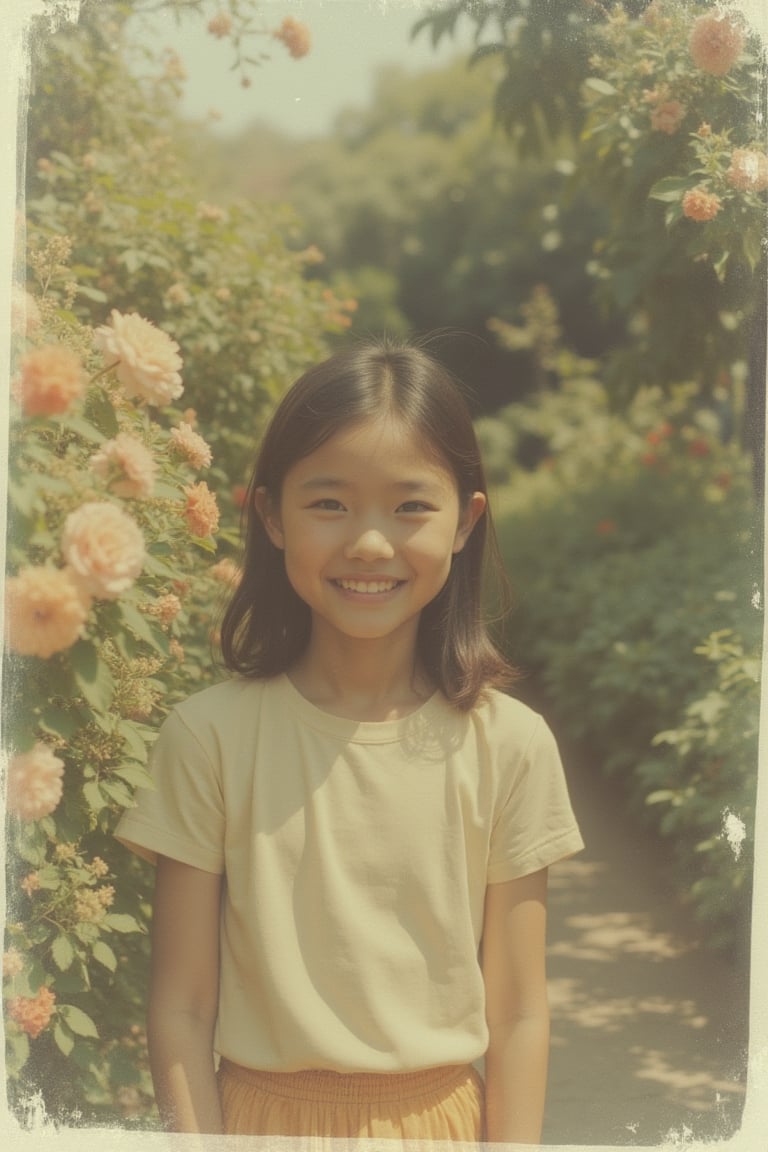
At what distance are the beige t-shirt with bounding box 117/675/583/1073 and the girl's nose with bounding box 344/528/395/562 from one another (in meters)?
0.25

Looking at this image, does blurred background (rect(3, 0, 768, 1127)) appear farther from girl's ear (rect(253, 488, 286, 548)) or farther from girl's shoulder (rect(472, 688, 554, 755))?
girl's shoulder (rect(472, 688, 554, 755))

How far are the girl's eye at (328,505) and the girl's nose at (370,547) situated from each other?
0.20 feet

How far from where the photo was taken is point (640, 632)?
559cm

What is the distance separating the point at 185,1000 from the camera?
176 centimetres

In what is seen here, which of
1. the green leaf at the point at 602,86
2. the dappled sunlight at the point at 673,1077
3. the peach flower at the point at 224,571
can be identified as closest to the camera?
the peach flower at the point at 224,571

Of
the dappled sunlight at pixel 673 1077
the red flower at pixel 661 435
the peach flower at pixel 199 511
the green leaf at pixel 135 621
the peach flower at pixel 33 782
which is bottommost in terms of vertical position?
the dappled sunlight at pixel 673 1077

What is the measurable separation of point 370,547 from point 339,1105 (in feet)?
2.50

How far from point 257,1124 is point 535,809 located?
0.58m

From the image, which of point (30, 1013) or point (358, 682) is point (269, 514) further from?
point (30, 1013)

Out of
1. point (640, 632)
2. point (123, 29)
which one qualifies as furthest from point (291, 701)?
point (640, 632)

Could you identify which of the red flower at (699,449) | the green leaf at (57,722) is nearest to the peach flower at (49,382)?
the green leaf at (57,722)

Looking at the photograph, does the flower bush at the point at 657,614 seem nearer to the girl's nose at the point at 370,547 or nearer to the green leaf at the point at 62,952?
the girl's nose at the point at 370,547

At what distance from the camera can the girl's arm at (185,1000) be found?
1745mm

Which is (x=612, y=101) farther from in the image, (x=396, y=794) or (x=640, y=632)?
(x=640, y=632)
